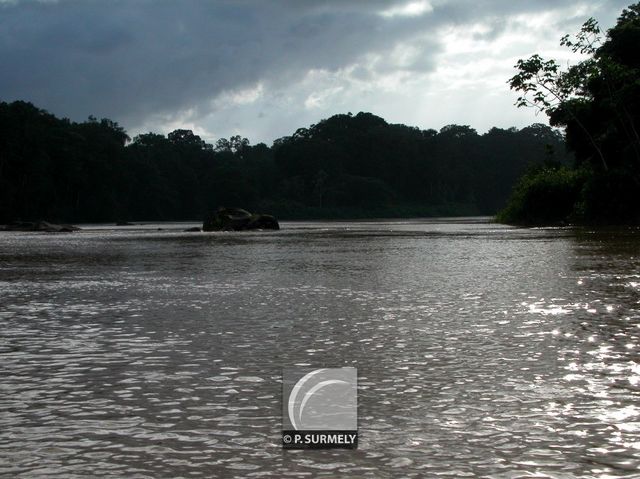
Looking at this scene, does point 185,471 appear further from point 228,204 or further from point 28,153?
point 228,204

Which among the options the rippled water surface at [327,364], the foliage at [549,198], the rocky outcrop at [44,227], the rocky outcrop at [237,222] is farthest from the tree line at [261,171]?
the rippled water surface at [327,364]

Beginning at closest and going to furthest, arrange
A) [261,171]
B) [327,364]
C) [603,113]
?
[327,364] → [603,113] → [261,171]

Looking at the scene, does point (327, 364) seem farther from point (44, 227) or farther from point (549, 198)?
point (44, 227)

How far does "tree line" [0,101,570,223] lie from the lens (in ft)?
337

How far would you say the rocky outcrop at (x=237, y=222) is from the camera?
47.3 meters

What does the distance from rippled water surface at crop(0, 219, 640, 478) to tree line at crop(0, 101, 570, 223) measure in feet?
290

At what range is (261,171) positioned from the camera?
6452 inches

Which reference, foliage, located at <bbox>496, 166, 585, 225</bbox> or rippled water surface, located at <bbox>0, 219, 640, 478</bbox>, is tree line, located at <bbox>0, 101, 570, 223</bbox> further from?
rippled water surface, located at <bbox>0, 219, 640, 478</bbox>

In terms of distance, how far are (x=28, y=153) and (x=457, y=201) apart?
300 ft

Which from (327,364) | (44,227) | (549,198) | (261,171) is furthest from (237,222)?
(261,171)

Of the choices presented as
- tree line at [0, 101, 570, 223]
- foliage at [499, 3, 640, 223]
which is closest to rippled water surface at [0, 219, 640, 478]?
foliage at [499, 3, 640, 223]

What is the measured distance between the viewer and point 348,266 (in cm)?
1490

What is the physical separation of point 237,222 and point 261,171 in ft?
384

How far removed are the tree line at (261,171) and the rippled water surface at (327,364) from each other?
290 feet
